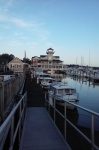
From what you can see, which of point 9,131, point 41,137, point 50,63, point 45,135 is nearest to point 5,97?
point 45,135

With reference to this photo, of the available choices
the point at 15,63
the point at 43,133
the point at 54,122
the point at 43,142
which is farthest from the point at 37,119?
the point at 15,63

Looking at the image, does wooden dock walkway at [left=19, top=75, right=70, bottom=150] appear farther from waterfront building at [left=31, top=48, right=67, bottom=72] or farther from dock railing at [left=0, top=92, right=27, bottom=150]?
waterfront building at [left=31, top=48, right=67, bottom=72]

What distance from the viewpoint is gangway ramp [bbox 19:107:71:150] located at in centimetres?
725

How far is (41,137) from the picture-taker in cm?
845

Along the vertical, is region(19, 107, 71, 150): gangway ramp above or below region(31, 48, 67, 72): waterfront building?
below

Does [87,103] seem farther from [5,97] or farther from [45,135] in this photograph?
[45,135]

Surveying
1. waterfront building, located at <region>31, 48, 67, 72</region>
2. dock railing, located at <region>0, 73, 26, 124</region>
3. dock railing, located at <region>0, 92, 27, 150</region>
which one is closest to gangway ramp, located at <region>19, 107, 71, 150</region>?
dock railing, located at <region>0, 92, 27, 150</region>

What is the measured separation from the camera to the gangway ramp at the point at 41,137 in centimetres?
725

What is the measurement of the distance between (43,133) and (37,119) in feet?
9.27

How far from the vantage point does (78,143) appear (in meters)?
9.24

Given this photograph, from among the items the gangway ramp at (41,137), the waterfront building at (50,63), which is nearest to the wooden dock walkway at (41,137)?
the gangway ramp at (41,137)

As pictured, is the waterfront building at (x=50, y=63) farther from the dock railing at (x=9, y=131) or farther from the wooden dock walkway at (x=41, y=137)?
the dock railing at (x=9, y=131)

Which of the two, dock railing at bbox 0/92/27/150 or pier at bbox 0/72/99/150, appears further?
pier at bbox 0/72/99/150

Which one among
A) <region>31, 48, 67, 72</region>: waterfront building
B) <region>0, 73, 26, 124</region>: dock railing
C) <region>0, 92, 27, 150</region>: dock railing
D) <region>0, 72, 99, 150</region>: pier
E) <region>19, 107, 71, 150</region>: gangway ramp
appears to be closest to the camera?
<region>0, 92, 27, 150</region>: dock railing
